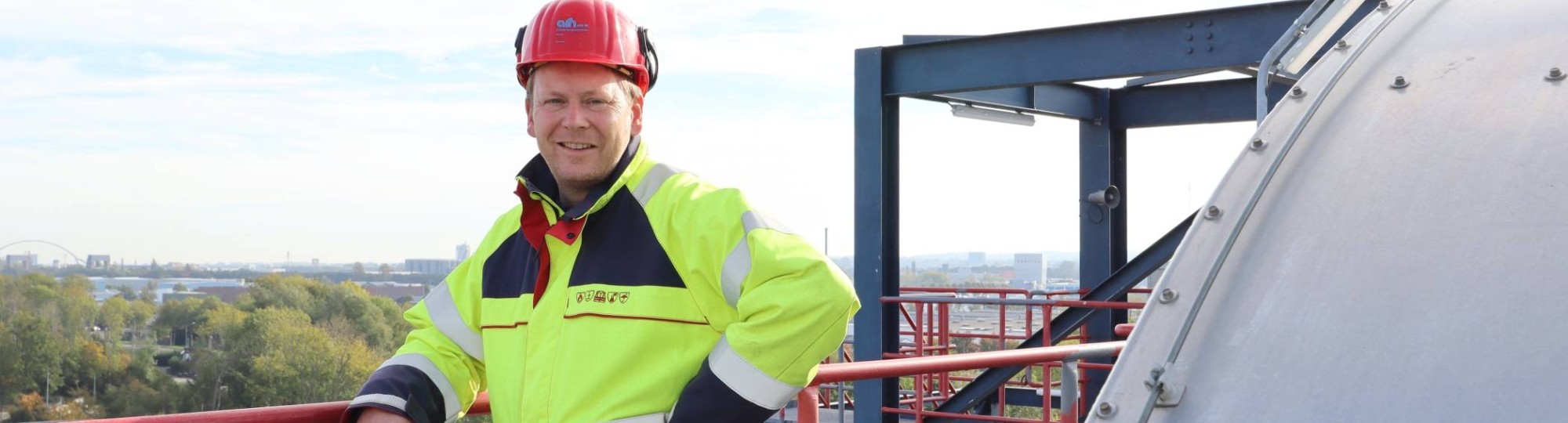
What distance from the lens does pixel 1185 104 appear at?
12.1 metres

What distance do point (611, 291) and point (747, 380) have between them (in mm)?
329

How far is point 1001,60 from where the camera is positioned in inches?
382

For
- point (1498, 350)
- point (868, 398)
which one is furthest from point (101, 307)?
point (1498, 350)

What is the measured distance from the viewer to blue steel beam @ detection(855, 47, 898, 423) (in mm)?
10062

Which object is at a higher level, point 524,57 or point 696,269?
point 524,57

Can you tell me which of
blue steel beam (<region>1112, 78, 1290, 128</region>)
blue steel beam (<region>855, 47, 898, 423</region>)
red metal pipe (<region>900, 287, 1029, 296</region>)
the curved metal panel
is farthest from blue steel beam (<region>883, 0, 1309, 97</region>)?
the curved metal panel

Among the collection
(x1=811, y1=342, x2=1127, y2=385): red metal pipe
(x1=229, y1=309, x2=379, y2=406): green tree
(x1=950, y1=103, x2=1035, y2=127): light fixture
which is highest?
(x1=950, y1=103, x2=1035, y2=127): light fixture

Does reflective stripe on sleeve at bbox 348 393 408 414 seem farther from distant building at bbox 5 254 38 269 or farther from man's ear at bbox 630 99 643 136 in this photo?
distant building at bbox 5 254 38 269

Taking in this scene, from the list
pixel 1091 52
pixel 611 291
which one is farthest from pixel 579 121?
pixel 1091 52

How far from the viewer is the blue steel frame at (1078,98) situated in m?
8.74

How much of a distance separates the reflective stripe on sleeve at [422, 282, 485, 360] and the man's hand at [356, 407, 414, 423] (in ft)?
0.77

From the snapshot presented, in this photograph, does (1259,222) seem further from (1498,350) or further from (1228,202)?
(1498,350)

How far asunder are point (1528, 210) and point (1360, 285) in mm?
282

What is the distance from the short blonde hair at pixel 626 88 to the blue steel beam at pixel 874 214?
738cm
